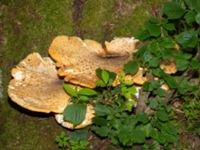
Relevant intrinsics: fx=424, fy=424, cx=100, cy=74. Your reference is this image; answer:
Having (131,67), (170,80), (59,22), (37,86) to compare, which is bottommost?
(37,86)

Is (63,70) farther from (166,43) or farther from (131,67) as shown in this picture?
(166,43)

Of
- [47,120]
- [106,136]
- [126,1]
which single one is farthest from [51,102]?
[126,1]

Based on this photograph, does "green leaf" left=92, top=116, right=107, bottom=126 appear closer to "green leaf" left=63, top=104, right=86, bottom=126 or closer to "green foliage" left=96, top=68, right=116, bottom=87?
"green leaf" left=63, top=104, right=86, bottom=126

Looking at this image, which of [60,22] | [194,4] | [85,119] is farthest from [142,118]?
[60,22]

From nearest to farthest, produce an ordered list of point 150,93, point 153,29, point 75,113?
point 153,29, point 75,113, point 150,93

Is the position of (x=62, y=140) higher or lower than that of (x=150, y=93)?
lower

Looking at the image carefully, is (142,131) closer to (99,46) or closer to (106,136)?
(106,136)
